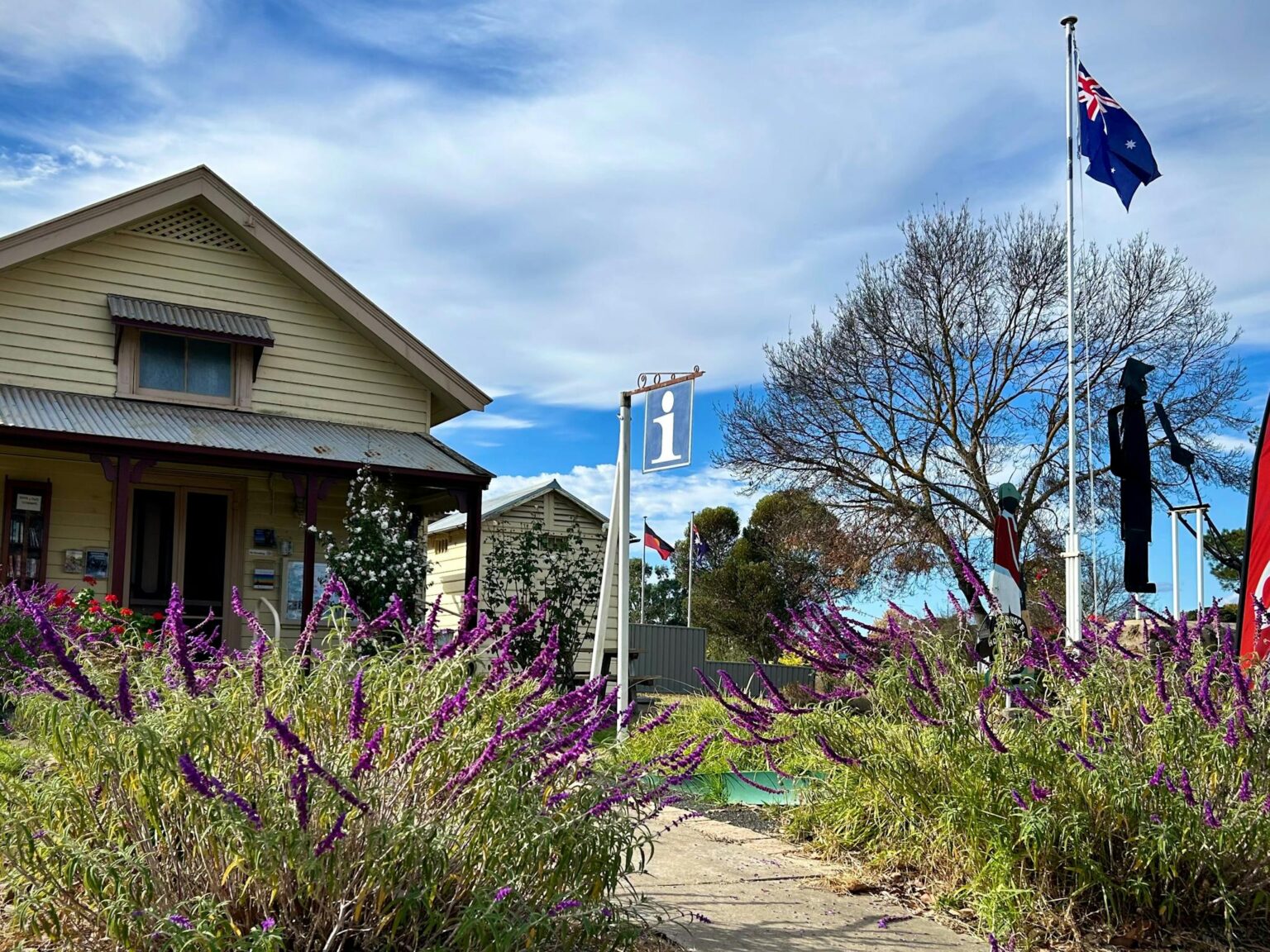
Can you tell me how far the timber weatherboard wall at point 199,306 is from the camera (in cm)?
1405

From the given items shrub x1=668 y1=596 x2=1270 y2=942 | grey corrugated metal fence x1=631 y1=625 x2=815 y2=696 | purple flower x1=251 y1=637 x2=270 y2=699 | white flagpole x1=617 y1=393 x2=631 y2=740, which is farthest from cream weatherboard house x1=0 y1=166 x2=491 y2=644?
purple flower x1=251 y1=637 x2=270 y2=699

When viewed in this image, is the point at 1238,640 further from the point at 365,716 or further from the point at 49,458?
the point at 49,458

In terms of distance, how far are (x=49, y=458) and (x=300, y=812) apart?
12.8m

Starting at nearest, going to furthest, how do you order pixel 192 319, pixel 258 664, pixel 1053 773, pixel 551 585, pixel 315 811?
pixel 315 811
pixel 258 664
pixel 1053 773
pixel 192 319
pixel 551 585

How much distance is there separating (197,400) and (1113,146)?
1339cm

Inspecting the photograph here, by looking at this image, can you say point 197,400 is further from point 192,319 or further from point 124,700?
point 124,700

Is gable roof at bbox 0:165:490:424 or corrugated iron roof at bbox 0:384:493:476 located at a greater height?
gable roof at bbox 0:165:490:424

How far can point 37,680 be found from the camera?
319 centimetres

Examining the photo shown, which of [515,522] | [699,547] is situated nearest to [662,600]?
[699,547]

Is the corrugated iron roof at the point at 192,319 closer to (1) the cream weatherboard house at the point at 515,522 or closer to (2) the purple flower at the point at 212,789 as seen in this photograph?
(1) the cream weatherboard house at the point at 515,522

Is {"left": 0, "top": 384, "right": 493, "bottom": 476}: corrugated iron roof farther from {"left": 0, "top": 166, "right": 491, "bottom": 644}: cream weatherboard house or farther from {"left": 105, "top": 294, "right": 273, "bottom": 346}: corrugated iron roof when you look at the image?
{"left": 105, "top": 294, "right": 273, "bottom": 346}: corrugated iron roof

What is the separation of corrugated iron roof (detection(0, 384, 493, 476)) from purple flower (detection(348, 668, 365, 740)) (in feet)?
Answer: 35.2

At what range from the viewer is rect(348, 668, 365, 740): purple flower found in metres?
2.85

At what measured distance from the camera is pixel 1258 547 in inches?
231
